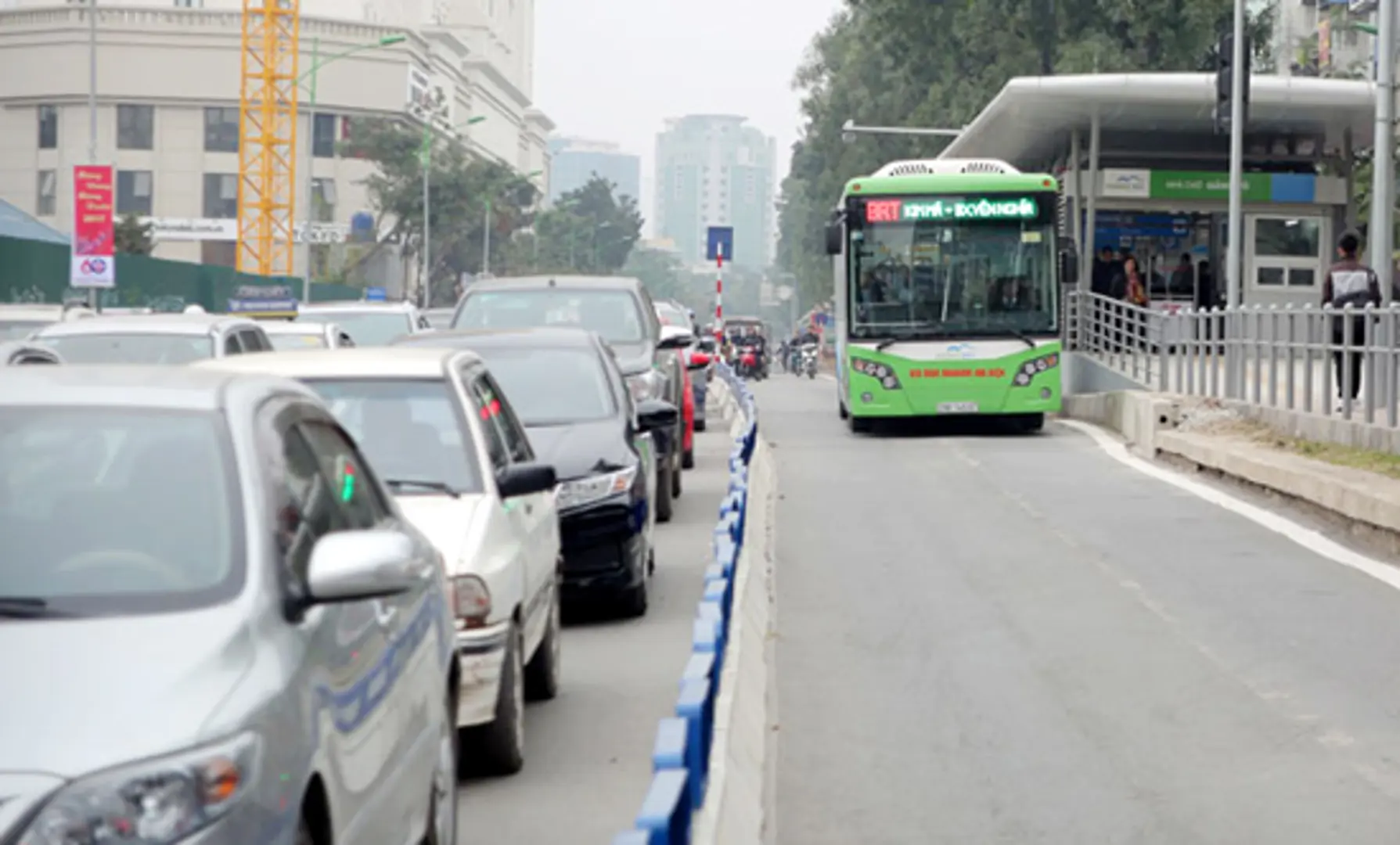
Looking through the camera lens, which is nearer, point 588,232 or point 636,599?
point 636,599

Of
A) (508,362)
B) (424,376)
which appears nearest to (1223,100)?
(508,362)

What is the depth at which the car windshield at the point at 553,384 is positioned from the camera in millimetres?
13875

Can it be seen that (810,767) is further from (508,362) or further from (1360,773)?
(508,362)

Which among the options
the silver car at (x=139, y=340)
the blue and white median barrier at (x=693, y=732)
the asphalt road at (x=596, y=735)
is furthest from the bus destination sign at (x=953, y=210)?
the blue and white median barrier at (x=693, y=732)

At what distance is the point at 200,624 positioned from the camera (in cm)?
495

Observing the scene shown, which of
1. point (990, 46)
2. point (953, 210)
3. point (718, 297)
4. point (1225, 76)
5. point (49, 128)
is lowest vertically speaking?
point (718, 297)

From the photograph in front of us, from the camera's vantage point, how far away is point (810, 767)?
9.52 metres

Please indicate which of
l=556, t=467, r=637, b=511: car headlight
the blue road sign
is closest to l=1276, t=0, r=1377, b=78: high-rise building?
the blue road sign

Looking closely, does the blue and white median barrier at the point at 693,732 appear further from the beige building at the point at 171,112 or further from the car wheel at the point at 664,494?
the beige building at the point at 171,112

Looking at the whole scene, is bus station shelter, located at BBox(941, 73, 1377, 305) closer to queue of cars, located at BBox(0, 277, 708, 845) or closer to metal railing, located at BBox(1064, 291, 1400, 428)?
metal railing, located at BBox(1064, 291, 1400, 428)

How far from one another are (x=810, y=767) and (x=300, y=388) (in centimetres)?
367

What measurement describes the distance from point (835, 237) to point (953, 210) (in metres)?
1.48

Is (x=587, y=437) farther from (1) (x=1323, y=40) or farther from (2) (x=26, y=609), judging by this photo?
(1) (x=1323, y=40)

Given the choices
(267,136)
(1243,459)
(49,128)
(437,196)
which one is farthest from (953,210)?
(49,128)
